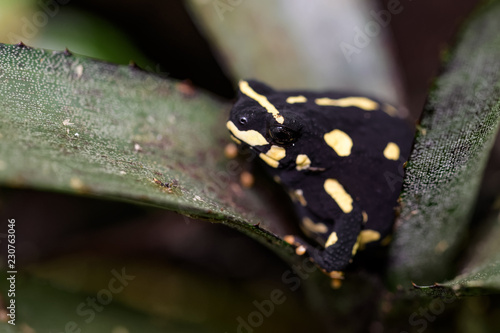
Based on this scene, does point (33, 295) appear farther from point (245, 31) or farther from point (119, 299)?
point (245, 31)

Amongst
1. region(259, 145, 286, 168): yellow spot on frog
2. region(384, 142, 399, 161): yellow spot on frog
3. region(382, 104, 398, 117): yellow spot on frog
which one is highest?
region(382, 104, 398, 117): yellow spot on frog

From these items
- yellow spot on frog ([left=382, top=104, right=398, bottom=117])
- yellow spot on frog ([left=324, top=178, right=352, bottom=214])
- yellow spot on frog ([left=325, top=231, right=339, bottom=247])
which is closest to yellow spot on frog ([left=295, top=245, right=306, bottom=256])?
yellow spot on frog ([left=325, top=231, right=339, bottom=247])

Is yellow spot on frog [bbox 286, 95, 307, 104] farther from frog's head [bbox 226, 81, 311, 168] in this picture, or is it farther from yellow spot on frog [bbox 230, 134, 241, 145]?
yellow spot on frog [bbox 230, 134, 241, 145]

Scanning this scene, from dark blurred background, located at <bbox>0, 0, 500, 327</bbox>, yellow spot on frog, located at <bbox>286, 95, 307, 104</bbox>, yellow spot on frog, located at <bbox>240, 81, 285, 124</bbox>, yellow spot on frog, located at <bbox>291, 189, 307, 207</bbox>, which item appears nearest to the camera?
yellow spot on frog, located at <bbox>240, 81, 285, 124</bbox>

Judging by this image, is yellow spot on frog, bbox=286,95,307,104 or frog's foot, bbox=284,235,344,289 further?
yellow spot on frog, bbox=286,95,307,104

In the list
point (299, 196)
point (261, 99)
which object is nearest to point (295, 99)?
point (261, 99)

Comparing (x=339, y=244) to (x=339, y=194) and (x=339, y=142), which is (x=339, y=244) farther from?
(x=339, y=142)

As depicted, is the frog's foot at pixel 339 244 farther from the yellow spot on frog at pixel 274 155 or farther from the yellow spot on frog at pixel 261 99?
the yellow spot on frog at pixel 261 99
